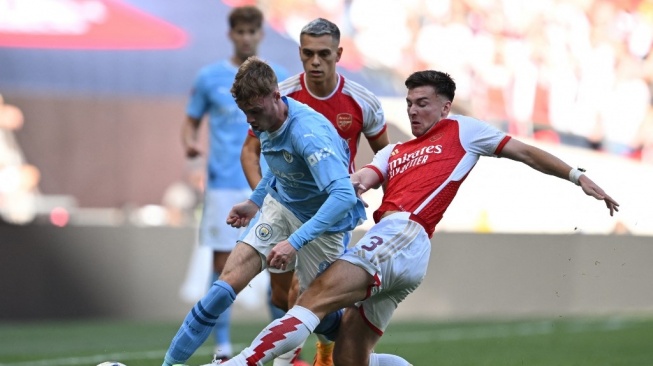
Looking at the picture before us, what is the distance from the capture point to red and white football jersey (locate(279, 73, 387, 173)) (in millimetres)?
7344

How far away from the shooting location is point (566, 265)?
15797 mm

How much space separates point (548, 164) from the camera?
634 centimetres

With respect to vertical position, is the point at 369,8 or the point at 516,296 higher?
the point at 369,8

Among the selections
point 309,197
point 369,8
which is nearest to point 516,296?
point 369,8

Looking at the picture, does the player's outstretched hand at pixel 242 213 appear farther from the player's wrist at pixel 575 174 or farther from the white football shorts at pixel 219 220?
the white football shorts at pixel 219 220

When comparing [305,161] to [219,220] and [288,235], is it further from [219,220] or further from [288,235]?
[219,220]

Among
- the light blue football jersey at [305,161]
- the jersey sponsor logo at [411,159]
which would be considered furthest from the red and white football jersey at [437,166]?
the light blue football jersey at [305,161]

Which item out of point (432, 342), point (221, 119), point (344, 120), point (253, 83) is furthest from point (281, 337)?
point (432, 342)

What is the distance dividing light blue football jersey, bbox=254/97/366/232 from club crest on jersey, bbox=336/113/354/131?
28.6 inches

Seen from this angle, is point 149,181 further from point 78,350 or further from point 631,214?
point 631,214

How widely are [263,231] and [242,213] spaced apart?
20cm

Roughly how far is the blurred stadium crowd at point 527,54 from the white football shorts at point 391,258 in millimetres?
9859

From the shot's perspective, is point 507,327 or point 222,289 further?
point 507,327

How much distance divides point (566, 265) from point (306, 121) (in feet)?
33.7
